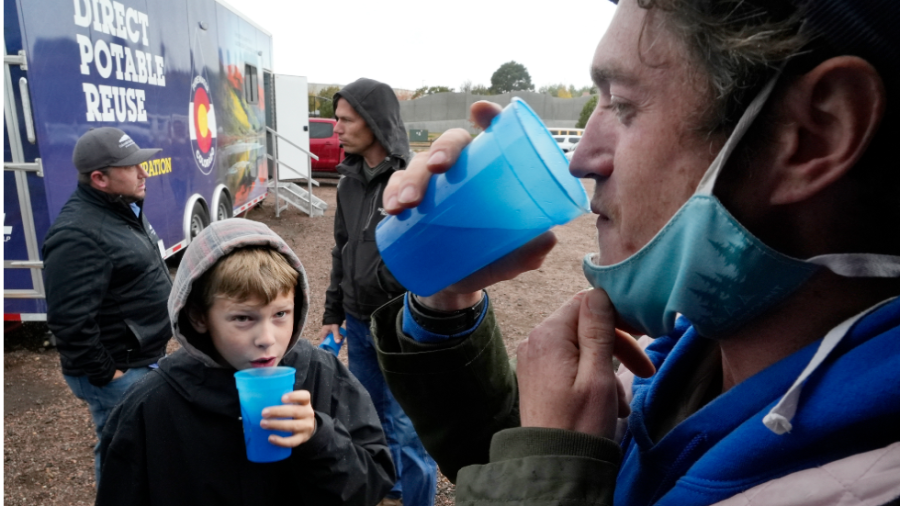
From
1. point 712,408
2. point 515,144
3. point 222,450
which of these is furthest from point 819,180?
point 222,450

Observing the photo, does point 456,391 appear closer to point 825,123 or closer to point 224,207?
point 825,123

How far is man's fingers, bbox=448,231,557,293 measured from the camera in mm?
1354

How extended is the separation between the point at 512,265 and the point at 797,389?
736 mm

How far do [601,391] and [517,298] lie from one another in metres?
7.02

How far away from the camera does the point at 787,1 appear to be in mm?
778

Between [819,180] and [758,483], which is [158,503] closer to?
[758,483]

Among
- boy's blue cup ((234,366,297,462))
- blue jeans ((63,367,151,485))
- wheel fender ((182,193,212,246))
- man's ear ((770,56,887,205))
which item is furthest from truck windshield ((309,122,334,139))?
man's ear ((770,56,887,205))

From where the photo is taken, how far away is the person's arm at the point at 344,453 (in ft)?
5.87

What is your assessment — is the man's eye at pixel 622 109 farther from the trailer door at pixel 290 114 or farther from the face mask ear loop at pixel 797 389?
the trailer door at pixel 290 114

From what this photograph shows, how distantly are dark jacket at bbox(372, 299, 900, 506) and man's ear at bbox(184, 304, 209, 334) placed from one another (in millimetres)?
1013

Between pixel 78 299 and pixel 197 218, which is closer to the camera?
pixel 78 299

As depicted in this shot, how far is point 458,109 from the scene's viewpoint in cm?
4231

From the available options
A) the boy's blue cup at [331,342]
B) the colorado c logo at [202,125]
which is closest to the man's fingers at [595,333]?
the boy's blue cup at [331,342]

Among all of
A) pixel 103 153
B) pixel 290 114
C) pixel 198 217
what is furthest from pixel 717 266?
pixel 290 114
